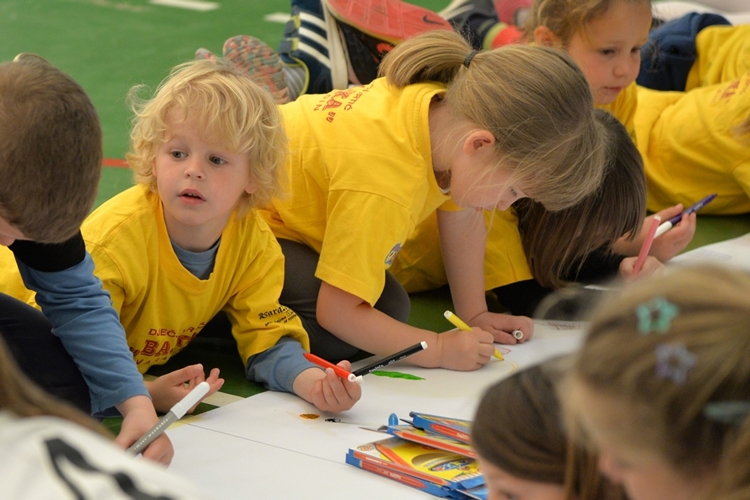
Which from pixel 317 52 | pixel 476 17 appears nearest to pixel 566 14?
pixel 317 52

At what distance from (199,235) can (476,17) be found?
1398mm

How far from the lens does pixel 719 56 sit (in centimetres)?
245

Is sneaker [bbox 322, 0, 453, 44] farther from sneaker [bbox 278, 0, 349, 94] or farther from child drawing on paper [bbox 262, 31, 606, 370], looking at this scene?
child drawing on paper [bbox 262, 31, 606, 370]

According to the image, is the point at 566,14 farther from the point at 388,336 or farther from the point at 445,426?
the point at 445,426

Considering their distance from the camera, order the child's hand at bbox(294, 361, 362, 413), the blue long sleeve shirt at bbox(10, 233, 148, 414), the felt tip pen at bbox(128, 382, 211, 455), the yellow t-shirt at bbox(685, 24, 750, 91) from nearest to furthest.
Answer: the felt tip pen at bbox(128, 382, 211, 455) < the blue long sleeve shirt at bbox(10, 233, 148, 414) < the child's hand at bbox(294, 361, 362, 413) < the yellow t-shirt at bbox(685, 24, 750, 91)

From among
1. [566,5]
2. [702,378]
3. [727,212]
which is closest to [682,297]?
[702,378]

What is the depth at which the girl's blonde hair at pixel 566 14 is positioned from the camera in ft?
5.84

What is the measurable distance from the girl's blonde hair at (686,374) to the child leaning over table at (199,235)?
2.09 ft

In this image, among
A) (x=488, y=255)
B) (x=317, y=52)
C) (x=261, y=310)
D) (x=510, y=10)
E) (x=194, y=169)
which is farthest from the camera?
(x=510, y=10)

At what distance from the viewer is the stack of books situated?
3.26 ft

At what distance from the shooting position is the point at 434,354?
139 centimetres

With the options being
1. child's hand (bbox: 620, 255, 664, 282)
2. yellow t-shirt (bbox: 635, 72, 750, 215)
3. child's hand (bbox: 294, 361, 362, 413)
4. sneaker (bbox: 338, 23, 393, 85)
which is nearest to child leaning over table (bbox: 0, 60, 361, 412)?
child's hand (bbox: 294, 361, 362, 413)

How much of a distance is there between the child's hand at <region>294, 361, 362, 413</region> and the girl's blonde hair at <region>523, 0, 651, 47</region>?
0.92 meters

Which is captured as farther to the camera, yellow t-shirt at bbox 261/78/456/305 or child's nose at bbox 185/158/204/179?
yellow t-shirt at bbox 261/78/456/305
